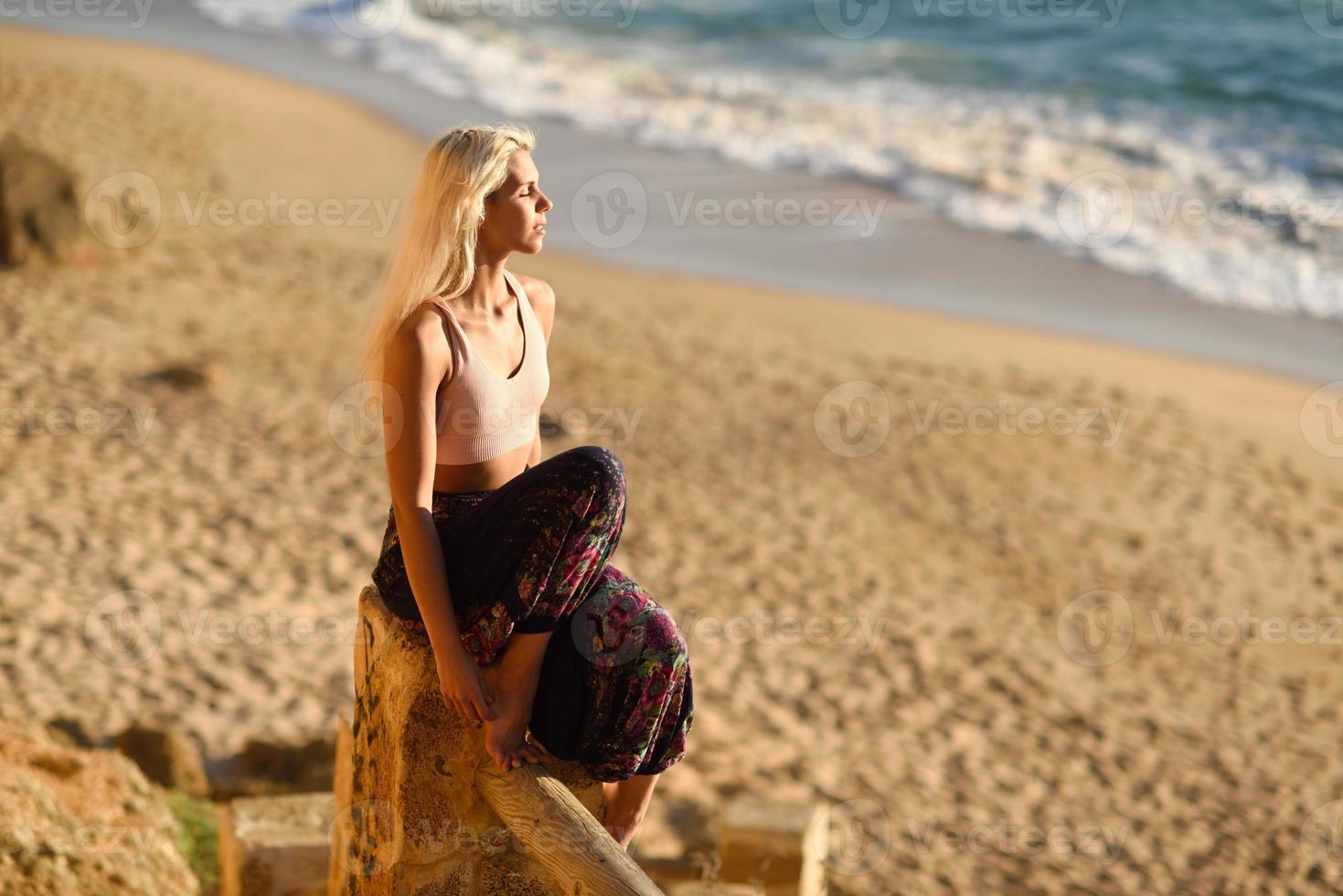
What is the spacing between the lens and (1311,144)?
59.9ft

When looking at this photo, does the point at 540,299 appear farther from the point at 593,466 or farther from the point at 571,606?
the point at 571,606

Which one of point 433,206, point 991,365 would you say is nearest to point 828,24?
point 991,365

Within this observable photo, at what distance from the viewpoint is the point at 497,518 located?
8.66 ft

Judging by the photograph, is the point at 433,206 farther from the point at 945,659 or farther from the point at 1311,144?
the point at 1311,144
